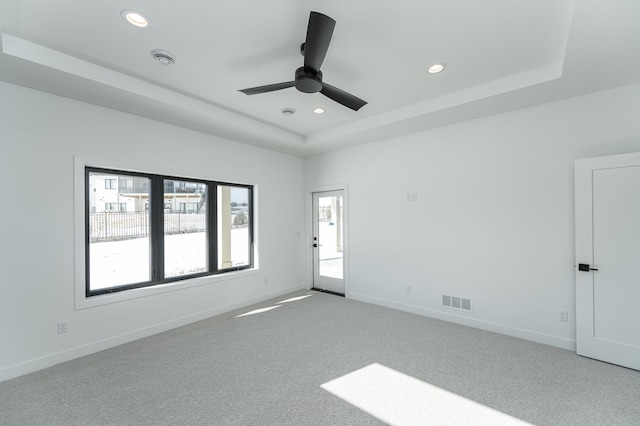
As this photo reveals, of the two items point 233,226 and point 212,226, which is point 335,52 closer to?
point 212,226

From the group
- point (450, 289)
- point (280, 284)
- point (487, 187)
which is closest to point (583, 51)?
point (487, 187)

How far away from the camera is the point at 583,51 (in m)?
2.32

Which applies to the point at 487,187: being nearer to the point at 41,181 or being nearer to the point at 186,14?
the point at 186,14

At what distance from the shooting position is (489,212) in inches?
146

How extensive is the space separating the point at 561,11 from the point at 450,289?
127 inches

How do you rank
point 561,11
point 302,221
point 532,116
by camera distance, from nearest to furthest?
point 561,11 → point 532,116 → point 302,221

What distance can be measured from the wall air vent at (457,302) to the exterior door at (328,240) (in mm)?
1895

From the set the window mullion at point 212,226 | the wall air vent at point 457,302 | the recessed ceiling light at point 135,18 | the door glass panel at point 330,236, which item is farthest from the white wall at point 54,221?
the wall air vent at point 457,302

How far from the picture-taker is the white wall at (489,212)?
10.4 ft

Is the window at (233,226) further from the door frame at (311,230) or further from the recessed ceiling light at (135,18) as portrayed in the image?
the recessed ceiling light at (135,18)

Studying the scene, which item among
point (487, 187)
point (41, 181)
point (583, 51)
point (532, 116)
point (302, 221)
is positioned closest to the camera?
point (583, 51)

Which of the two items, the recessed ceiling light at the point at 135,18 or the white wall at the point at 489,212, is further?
the white wall at the point at 489,212

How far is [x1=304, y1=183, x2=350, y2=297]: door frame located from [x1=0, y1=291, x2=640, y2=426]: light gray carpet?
163 centimetres

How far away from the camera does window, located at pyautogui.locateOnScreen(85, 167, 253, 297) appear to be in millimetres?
3367
